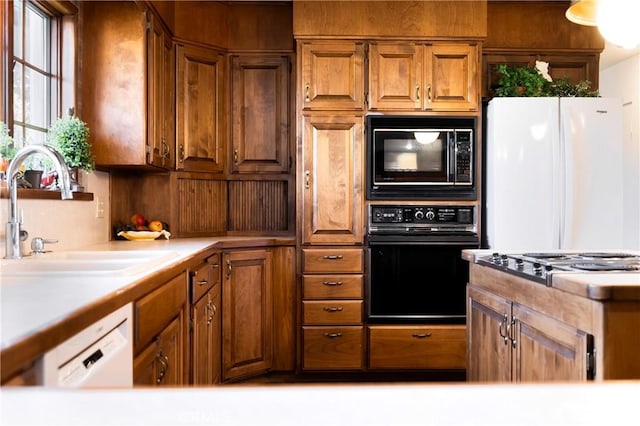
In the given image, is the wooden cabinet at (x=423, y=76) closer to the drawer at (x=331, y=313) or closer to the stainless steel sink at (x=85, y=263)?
the drawer at (x=331, y=313)

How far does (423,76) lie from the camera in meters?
3.39

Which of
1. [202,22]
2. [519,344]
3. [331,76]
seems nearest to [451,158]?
[331,76]

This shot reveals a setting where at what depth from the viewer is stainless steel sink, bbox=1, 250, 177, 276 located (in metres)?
1.54

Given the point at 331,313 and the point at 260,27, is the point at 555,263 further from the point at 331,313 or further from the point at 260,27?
the point at 260,27

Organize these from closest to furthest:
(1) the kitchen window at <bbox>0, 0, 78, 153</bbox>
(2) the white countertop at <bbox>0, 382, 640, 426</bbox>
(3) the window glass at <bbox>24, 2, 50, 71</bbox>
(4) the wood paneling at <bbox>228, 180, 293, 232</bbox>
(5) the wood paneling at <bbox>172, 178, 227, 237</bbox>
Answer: (2) the white countertop at <bbox>0, 382, 640, 426</bbox>
(1) the kitchen window at <bbox>0, 0, 78, 153</bbox>
(3) the window glass at <bbox>24, 2, 50, 71</bbox>
(5) the wood paneling at <bbox>172, 178, 227, 237</bbox>
(4) the wood paneling at <bbox>228, 180, 293, 232</bbox>

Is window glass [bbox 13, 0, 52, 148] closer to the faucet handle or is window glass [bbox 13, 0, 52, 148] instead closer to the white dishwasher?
the faucet handle

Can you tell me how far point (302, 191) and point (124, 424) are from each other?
9.64 feet

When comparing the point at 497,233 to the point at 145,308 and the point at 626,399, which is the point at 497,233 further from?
the point at 626,399

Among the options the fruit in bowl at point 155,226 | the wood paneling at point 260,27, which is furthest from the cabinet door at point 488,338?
the wood paneling at point 260,27

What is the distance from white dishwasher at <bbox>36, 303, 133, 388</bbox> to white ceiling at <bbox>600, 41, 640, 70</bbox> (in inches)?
186

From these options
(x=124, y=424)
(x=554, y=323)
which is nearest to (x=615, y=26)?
(x=554, y=323)

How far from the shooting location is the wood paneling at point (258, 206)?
12.5ft

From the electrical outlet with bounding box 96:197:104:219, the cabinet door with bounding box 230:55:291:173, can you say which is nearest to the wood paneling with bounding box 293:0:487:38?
the cabinet door with bounding box 230:55:291:173

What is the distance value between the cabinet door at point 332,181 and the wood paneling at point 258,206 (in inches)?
19.2
